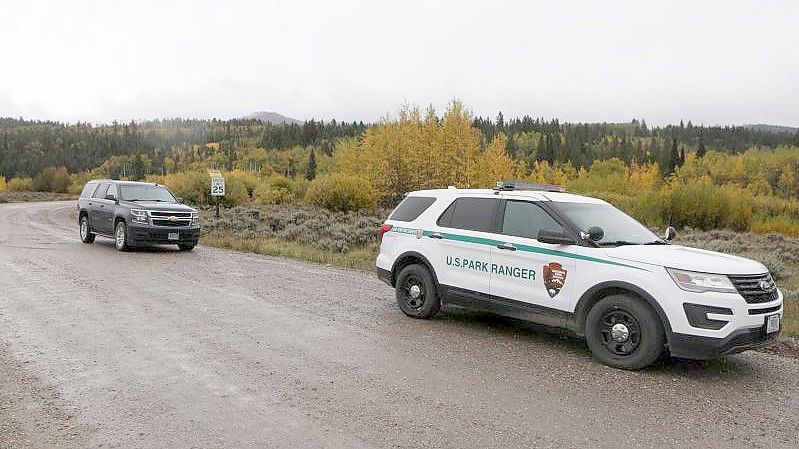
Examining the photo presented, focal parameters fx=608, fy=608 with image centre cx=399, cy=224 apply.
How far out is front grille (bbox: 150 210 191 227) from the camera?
1612 cm

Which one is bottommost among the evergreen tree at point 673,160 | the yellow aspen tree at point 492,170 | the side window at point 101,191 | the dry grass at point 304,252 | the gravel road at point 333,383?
the dry grass at point 304,252

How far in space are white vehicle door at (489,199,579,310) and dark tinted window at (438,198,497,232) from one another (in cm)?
20

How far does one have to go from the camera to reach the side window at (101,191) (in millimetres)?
17734

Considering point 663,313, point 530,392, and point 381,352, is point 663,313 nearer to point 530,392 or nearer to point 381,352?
point 530,392

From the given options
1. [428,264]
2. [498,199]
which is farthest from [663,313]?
[428,264]

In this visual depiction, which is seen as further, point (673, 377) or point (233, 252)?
point (233, 252)

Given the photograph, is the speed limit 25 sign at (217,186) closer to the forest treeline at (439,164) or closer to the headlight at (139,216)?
the headlight at (139,216)

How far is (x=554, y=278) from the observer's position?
700cm

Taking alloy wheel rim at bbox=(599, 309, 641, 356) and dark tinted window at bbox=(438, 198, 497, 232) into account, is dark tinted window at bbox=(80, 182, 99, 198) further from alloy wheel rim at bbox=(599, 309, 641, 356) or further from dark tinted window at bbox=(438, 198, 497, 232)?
alloy wheel rim at bbox=(599, 309, 641, 356)

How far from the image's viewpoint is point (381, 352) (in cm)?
678

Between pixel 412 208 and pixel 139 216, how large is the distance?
9.97 m

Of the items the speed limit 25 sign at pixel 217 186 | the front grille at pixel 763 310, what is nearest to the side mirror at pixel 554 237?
the front grille at pixel 763 310

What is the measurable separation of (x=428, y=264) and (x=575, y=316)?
2333mm

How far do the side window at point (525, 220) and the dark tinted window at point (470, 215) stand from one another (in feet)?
0.77
